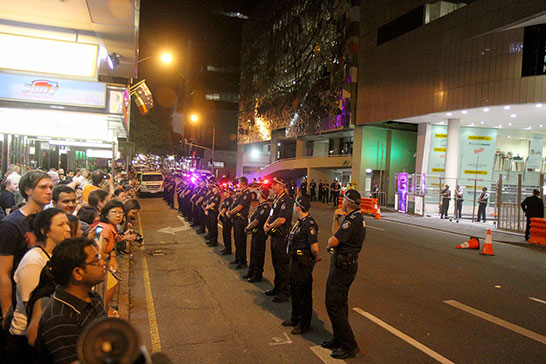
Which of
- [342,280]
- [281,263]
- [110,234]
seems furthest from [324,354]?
[110,234]

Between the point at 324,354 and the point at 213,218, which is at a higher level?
the point at 213,218

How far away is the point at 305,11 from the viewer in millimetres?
38688

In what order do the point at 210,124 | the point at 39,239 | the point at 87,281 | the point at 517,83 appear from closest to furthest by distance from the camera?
the point at 87,281, the point at 39,239, the point at 517,83, the point at 210,124

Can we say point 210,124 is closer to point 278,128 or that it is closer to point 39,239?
point 278,128

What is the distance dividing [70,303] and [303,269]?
3.73 m

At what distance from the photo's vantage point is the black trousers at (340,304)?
15.8ft

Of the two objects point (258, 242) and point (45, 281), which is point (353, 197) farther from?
point (45, 281)

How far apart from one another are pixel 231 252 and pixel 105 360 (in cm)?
950

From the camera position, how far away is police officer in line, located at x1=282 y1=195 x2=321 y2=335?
5453mm

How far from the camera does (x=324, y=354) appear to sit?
4852mm

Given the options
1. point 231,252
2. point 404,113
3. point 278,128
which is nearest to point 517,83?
point 404,113

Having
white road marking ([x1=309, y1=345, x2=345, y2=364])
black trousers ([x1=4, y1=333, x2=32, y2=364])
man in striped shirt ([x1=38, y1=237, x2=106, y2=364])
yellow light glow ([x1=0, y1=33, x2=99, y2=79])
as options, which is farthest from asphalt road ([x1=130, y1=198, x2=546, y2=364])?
yellow light glow ([x1=0, y1=33, x2=99, y2=79])

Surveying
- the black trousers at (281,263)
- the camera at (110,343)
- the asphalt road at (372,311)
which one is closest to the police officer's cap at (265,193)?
the black trousers at (281,263)

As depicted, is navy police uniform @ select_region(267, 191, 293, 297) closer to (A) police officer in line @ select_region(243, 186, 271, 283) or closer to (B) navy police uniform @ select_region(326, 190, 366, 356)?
(A) police officer in line @ select_region(243, 186, 271, 283)
